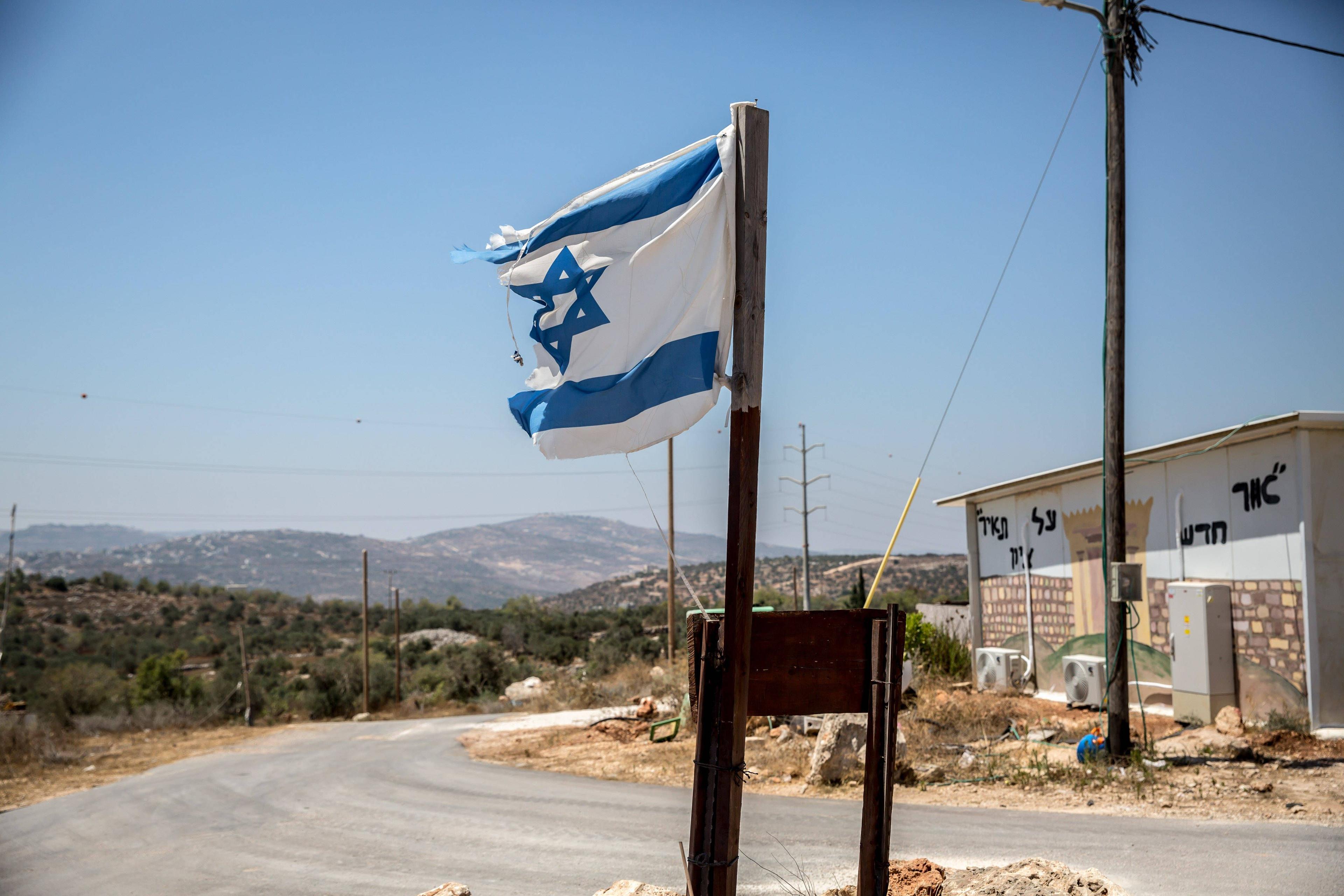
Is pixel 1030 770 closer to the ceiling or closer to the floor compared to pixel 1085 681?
closer to the floor

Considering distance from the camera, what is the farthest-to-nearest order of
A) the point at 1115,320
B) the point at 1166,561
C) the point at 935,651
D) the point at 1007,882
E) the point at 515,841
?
the point at 935,651, the point at 1166,561, the point at 1115,320, the point at 515,841, the point at 1007,882

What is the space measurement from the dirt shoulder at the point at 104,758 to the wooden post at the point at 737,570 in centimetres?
1509

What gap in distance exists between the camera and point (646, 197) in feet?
14.7

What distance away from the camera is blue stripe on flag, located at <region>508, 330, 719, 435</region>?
430cm

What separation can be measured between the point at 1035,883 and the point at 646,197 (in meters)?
4.41

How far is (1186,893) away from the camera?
661cm

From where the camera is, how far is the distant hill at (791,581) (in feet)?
247

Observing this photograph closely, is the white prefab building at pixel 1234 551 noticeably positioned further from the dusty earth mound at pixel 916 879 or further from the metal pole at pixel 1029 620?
the dusty earth mound at pixel 916 879

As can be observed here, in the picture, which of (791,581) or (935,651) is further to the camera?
(791,581)

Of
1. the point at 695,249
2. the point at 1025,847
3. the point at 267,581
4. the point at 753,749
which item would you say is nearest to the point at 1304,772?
the point at 1025,847

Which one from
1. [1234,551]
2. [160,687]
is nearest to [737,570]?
[1234,551]

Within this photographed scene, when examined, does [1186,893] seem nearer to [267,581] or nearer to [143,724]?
[143,724]

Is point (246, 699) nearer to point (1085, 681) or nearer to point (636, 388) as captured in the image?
point (1085, 681)

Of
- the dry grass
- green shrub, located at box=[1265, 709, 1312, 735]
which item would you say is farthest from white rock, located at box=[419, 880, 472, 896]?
green shrub, located at box=[1265, 709, 1312, 735]
